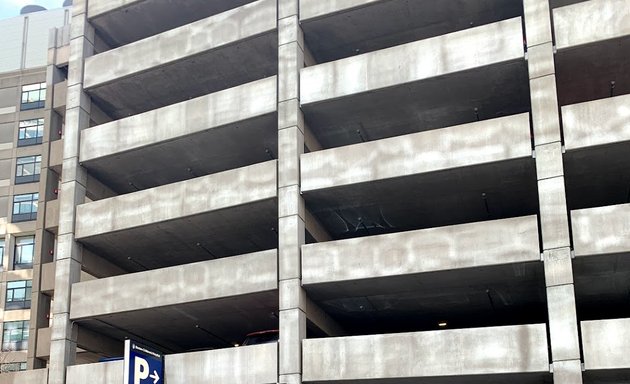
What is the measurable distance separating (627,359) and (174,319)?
18467 millimetres

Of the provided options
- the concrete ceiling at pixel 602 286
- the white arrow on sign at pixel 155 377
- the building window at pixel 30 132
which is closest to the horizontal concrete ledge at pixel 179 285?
the white arrow on sign at pixel 155 377

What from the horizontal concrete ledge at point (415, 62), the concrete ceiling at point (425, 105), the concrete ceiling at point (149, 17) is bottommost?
the concrete ceiling at point (425, 105)

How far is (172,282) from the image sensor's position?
106 ft

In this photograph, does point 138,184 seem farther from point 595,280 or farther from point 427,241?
point 595,280

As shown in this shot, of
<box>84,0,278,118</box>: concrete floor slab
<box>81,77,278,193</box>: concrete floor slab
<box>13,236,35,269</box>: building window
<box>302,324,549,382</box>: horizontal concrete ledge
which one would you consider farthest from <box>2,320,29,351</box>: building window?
<box>302,324,549,382</box>: horizontal concrete ledge

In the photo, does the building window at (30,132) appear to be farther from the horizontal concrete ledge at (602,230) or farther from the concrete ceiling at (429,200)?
the horizontal concrete ledge at (602,230)

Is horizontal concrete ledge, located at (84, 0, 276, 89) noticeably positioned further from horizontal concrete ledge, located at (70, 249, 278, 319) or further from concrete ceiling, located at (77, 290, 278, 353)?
concrete ceiling, located at (77, 290, 278, 353)

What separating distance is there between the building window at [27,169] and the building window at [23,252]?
380cm

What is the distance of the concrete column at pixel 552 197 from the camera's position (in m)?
25.1

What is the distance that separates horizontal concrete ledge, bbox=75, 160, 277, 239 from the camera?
105ft

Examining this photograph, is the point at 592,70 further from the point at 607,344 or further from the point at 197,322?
the point at 197,322

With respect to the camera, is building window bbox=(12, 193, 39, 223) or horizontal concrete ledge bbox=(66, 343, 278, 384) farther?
building window bbox=(12, 193, 39, 223)

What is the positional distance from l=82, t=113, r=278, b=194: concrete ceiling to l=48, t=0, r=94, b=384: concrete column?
48.0 inches

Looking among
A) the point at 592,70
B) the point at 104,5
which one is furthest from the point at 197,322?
the point at 592,70
